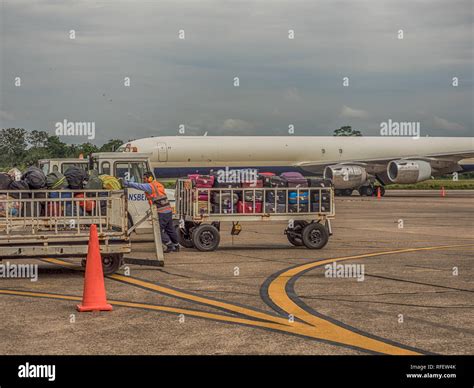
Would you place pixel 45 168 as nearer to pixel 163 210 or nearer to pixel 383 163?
pixel 163 210

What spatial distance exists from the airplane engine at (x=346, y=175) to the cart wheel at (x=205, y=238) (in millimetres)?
33194

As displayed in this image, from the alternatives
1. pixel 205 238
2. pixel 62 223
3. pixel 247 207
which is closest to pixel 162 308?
pixel 62 223

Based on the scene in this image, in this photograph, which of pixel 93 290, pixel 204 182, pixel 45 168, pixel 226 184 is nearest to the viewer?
pixel 93 290

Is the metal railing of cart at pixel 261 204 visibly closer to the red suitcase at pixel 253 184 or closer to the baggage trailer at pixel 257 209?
the baggage trailer at pixel 257 209

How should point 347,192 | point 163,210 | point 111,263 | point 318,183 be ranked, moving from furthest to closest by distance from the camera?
1. point 347,192
2. point 318,183
3. point 163,210
4. point 111,263

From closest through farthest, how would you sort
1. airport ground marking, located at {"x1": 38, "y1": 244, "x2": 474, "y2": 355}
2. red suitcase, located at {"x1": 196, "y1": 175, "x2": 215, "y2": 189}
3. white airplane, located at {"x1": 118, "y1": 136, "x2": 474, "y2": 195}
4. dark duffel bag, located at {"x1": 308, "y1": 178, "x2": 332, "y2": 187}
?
airport ground marking, located at {"x1": 38, "y1": 244, "x2": 474, "y2": 355}
red suitcase, located at {"x1": 196, "y1": 175, "x2": 215, "y2": 189}
dark duffel bag, located at {"x1": 308, "y1": 178, "x2": 332, "y2": 187}
white airplane, located at {"x1": 118, "y1": 136, "x2": 474, "y2": 195}

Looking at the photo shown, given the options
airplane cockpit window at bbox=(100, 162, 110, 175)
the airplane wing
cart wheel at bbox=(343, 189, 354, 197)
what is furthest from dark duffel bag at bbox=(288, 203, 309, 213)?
cart wheel at bbox=(343, 189, 354, 197)

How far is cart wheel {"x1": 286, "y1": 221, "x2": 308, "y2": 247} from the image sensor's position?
20.0 meters

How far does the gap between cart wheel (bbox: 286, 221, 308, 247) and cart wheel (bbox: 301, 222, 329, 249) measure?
41 cm

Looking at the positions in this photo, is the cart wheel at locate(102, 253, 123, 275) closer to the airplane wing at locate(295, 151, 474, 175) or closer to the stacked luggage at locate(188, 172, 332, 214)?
the stacked luggage at locate(188, 172, 332, 214)

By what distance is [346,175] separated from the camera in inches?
2034

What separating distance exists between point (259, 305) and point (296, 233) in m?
9.00

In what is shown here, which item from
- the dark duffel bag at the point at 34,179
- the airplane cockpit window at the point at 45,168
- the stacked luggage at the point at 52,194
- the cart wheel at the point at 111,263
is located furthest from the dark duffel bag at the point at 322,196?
the airplane cockpit window at the point at 45,168
